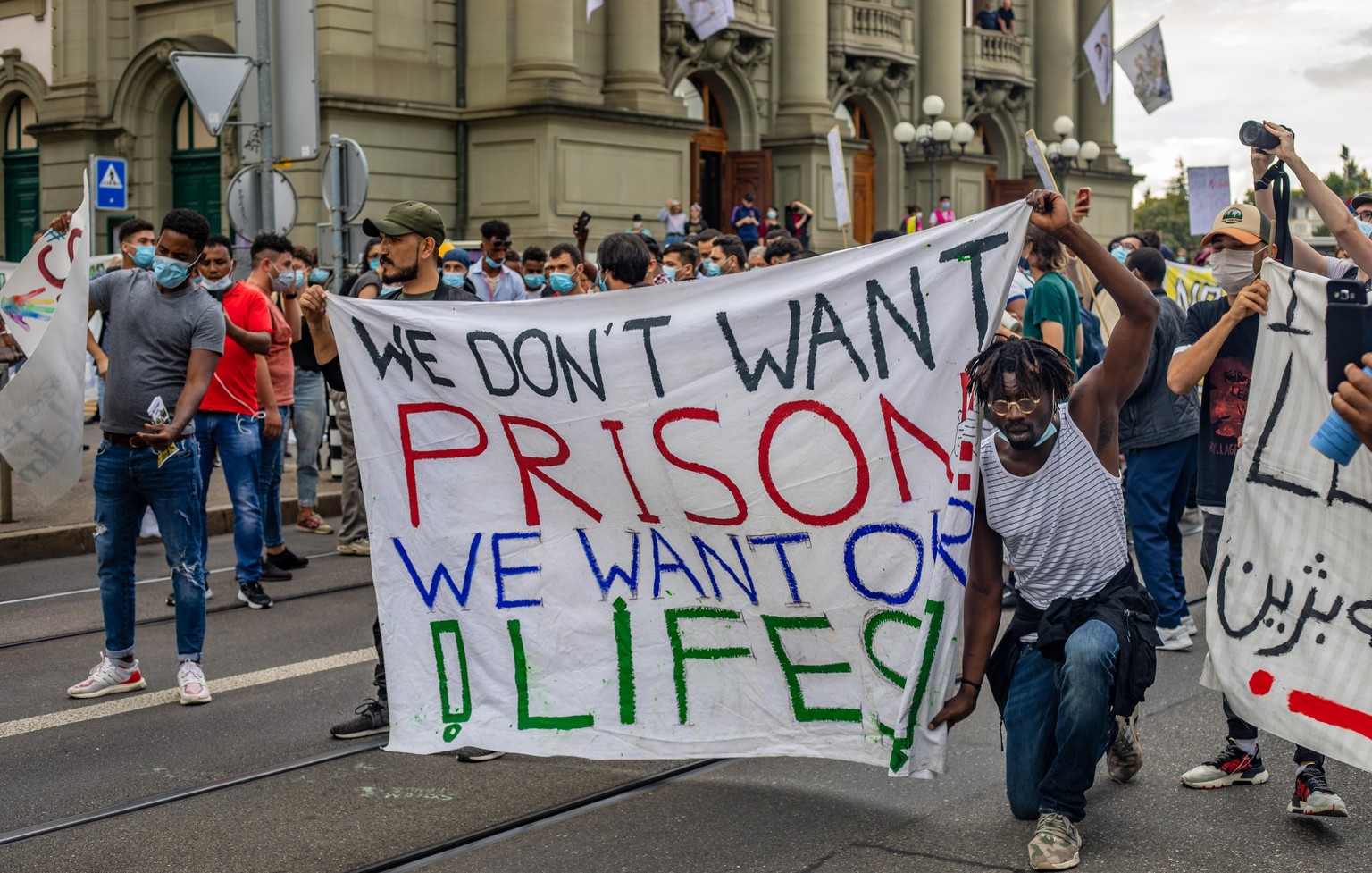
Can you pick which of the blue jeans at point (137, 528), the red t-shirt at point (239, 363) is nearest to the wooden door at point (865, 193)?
the red t-shirt at point (239, 363)

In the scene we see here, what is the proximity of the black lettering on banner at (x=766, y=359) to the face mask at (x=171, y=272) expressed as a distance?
282 cm

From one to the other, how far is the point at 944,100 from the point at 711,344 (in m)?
31.5

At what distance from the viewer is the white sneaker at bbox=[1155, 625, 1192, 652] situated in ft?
25.1

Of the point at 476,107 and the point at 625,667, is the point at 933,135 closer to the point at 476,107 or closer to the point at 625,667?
the point at 476,107

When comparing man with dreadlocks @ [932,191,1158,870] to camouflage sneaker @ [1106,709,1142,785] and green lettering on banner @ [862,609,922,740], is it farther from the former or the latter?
camouflage sneaker @ [1106,709,1142,785]

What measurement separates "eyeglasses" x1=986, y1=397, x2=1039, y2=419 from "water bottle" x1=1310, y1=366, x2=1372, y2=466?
84cm

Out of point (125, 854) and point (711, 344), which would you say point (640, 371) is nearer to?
point (711, 344)

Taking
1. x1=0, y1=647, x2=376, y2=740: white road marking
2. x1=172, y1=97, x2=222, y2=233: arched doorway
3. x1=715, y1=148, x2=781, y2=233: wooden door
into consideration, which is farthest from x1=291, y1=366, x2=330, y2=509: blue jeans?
x1=715, y1=148, x2=781, y2=233: wooden door

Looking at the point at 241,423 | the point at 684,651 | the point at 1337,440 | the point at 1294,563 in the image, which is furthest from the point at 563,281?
the point at 1337,440

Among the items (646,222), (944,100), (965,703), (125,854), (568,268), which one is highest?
(944,100)

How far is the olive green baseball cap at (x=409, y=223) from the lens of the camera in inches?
236

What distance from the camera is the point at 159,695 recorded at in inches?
271

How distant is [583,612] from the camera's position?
5246 millimetres

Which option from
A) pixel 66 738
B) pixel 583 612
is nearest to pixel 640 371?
pixel 583 612
